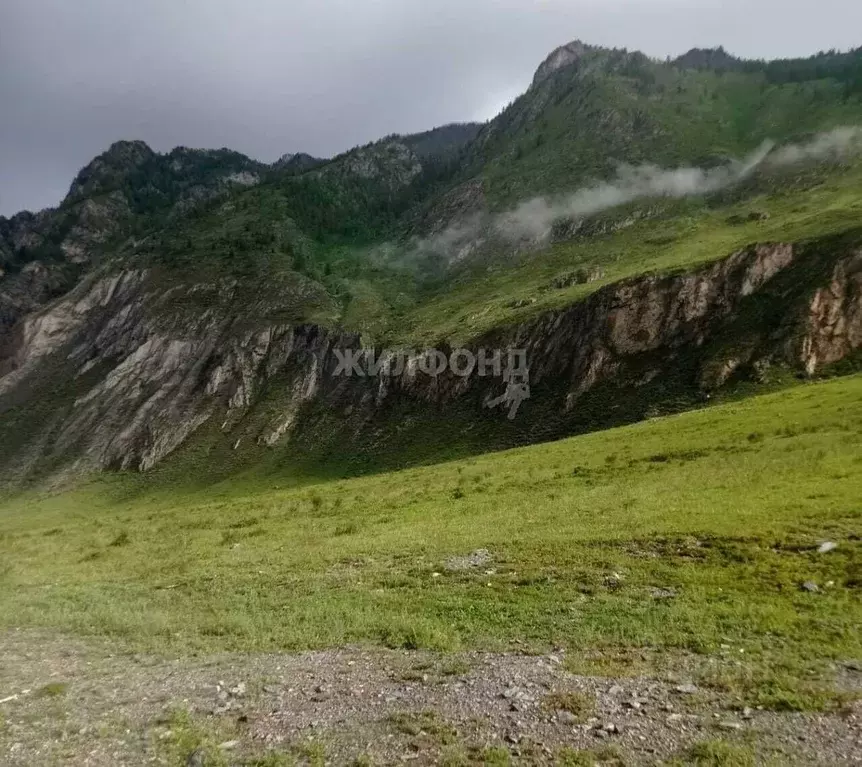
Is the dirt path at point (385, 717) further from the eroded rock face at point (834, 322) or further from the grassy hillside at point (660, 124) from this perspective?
the grassy hillside at point (660, 124)

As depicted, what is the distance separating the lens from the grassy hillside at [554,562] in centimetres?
1500

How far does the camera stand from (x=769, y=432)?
3612cm

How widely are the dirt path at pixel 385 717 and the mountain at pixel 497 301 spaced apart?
53.9 metres

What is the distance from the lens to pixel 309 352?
114 m

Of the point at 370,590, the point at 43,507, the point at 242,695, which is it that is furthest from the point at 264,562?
the point at 43,507

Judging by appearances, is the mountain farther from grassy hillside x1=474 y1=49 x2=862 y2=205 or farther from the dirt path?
the dirt path

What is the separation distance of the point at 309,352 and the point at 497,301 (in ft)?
123

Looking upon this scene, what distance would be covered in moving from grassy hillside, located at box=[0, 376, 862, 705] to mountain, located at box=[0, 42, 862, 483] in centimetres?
2836

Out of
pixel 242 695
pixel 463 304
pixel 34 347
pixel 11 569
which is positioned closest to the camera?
pixel 242 695

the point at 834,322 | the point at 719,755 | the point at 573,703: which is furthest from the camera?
the point at 834,322

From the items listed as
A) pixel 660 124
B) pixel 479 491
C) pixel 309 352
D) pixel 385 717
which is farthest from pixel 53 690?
pixel 660 124

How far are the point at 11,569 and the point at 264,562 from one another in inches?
733

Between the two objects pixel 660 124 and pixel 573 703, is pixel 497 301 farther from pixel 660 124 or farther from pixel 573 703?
pixel 573 703

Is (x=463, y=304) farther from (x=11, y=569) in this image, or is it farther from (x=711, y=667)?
(x=711, y=667)
